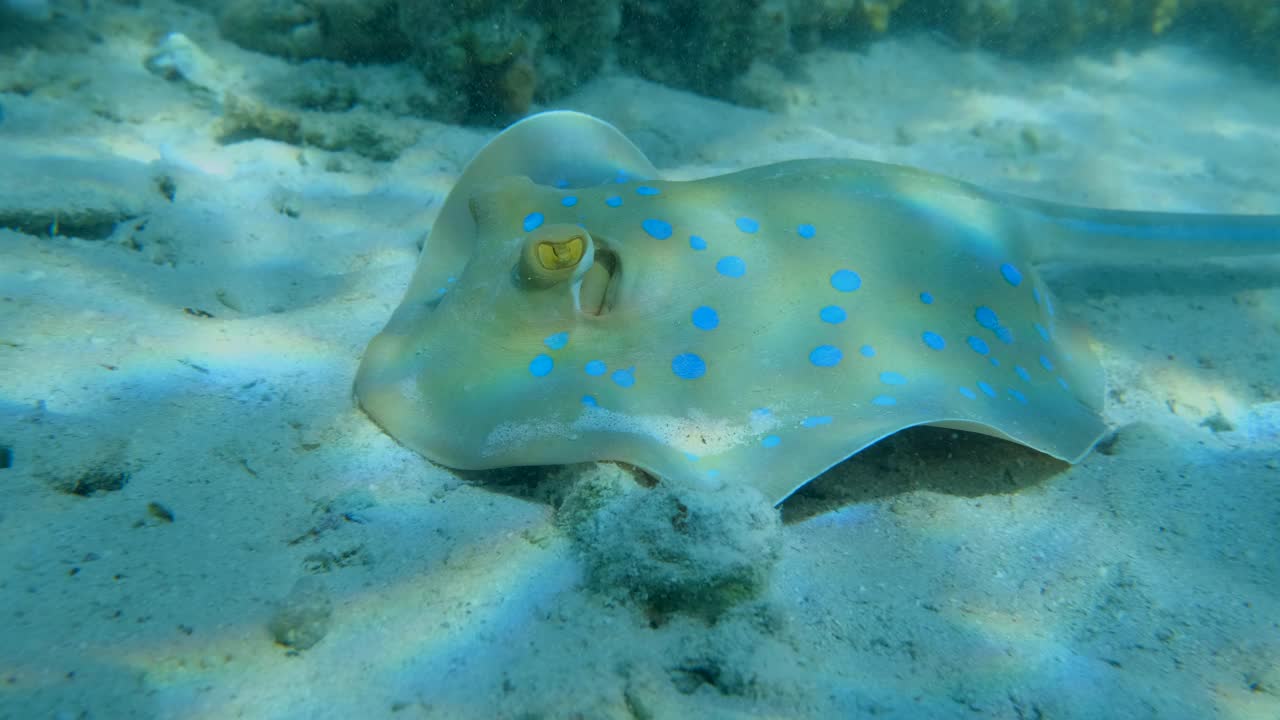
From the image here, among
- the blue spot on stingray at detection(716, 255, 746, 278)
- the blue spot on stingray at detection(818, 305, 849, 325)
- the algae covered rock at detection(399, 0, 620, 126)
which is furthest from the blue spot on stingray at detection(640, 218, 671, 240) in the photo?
the algae covered rock at detection(399, 0, 620, 126)

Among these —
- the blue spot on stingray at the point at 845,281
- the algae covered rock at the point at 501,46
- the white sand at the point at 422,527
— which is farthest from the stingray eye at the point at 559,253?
the algae covered rock at the point at 501,46

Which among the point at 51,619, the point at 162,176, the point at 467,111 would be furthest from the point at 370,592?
the point at 467,111

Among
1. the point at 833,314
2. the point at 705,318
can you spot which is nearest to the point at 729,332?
the point at 705,318

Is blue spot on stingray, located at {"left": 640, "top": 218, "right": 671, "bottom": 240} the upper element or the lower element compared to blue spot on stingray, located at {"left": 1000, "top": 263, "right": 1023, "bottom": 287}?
upper

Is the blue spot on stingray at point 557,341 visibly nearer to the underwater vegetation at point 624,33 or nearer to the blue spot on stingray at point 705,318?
the blue spot on stingray at point 705,318

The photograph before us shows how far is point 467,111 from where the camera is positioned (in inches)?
249

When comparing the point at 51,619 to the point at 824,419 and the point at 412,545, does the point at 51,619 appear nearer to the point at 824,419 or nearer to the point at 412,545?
the point at 412,545

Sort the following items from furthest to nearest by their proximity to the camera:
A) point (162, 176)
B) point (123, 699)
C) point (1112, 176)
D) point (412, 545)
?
point (1112, 176) → point (162, 176) → point (412, 545) → point (123, 699)

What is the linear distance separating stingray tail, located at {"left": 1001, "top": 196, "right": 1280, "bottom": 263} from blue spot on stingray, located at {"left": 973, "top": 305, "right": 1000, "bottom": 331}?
102cm

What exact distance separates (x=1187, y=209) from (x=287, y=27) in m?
9.25

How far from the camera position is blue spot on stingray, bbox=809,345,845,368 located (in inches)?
115

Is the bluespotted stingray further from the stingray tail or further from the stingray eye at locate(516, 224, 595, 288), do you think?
the stingray tail

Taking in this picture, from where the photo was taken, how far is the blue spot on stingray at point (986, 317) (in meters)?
3.39

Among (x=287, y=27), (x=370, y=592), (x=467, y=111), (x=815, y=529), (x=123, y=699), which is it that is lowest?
(x=815, y=529)
